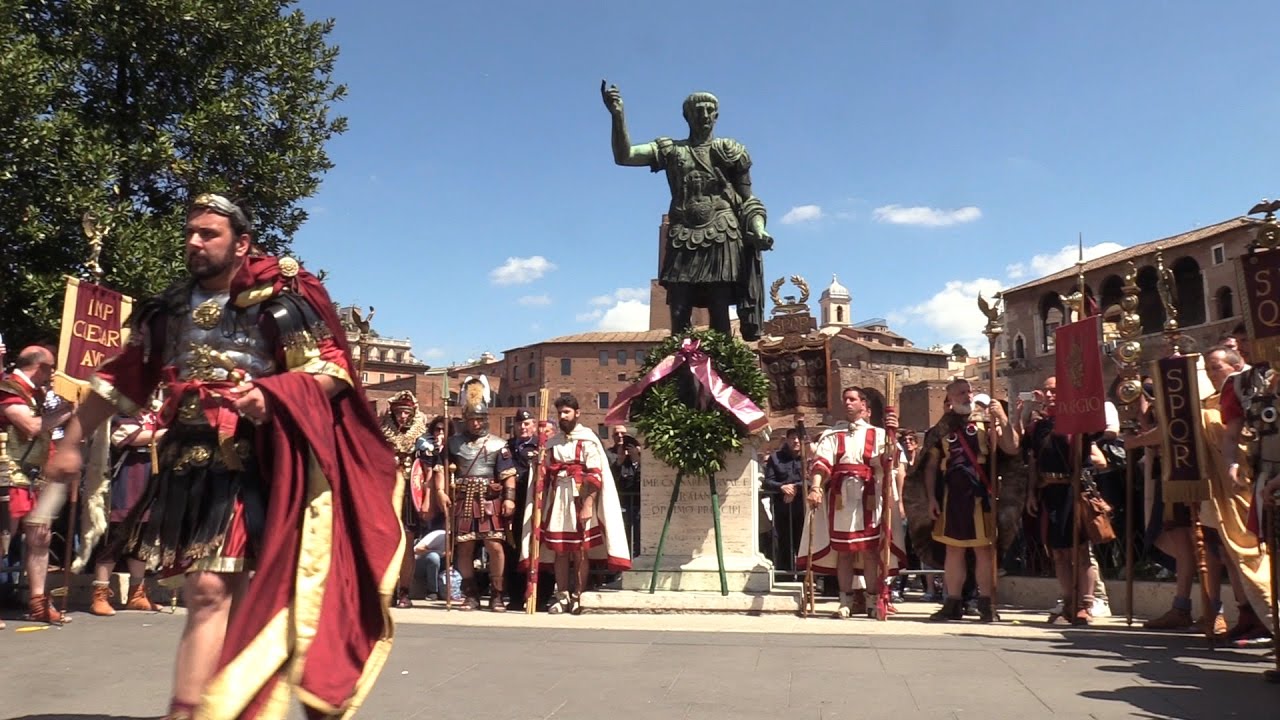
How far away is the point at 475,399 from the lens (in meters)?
10.3

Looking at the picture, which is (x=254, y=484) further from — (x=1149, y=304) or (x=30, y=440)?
(x=1149, y=304)

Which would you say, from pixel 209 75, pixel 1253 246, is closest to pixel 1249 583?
pixel 1253 246

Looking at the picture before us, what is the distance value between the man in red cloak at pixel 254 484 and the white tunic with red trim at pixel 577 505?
5.57 metres

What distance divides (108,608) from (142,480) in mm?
1286

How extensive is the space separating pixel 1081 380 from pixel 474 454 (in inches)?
222

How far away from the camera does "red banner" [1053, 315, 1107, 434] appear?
27.5ft

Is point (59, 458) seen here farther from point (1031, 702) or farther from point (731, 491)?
point (731, 491)

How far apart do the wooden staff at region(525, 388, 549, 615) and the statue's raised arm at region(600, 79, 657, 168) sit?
2.76 m

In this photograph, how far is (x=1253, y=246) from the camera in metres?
6.10

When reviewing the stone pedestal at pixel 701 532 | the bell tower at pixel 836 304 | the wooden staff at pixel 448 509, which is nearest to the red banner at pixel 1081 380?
the stone pedestal at pixel 701 532

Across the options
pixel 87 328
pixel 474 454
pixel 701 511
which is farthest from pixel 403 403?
pixel 701 511

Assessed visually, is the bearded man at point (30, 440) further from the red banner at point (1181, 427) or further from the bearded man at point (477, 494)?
the red banner at point (1181, 427)

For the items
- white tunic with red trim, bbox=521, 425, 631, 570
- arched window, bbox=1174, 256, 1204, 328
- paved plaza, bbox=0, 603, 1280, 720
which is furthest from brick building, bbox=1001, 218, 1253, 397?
paved plaza, bbox=0, 603, 1280, 720

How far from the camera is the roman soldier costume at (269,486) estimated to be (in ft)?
12.1
